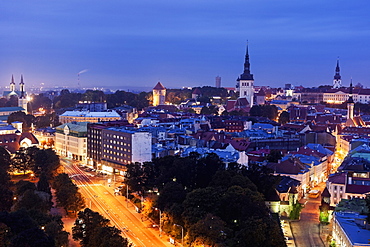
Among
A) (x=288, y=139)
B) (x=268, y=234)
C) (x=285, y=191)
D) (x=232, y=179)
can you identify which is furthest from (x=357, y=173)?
(x=288, y=139)

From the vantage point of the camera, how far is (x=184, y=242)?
3144cm

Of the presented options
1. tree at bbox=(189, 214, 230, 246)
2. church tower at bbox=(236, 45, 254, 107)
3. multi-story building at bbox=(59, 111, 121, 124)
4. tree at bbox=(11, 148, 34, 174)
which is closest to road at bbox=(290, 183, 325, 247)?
tree at bbox=(189, 214, 230, 246)

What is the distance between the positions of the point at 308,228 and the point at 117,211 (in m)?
14.1

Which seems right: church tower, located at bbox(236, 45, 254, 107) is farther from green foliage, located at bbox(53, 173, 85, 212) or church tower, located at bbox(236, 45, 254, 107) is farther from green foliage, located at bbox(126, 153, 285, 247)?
green foliage, located at bbox(53, 173, 85, 212)

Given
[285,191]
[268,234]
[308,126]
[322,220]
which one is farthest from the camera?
[308,126]

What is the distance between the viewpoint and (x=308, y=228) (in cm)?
3550

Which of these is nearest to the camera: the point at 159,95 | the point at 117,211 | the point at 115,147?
the point at 117,211

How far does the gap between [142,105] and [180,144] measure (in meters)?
64.0

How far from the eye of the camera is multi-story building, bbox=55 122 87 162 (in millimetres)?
64375

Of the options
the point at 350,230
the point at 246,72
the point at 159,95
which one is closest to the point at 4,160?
the point at 350,230

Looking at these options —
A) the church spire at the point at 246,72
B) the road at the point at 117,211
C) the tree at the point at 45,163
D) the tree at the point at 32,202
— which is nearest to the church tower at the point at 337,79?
the church spire at the point at 246,72

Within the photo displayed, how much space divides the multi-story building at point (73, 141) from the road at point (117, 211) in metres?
10.2

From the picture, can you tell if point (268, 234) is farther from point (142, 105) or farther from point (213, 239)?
point (142, 105)

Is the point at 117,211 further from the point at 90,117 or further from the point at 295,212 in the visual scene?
→ the point at 90,117
